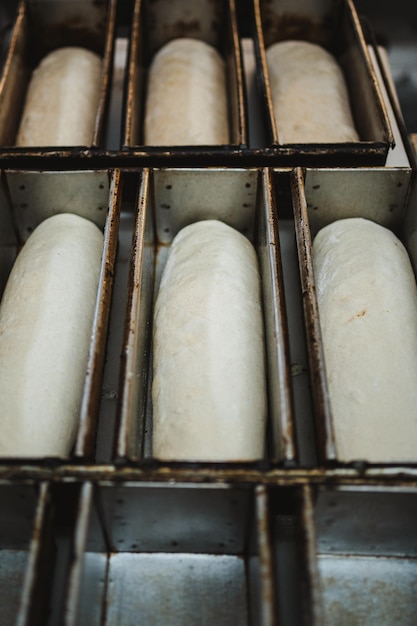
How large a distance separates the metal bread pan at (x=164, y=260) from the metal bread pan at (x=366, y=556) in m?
0.20

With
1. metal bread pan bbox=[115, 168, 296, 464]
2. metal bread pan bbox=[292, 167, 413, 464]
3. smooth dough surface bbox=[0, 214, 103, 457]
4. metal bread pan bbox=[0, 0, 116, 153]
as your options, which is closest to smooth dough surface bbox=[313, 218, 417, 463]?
metal bread pan bbox=[292, 167, 413, 464]

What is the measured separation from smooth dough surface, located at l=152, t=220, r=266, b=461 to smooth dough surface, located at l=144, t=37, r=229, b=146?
504mm

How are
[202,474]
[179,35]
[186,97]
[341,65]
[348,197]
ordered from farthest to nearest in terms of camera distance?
[179,35], [341,65], [186,97], [348,197], [202,474]

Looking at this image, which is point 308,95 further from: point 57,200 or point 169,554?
point 169,554

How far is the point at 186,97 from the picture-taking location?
94.3 inches

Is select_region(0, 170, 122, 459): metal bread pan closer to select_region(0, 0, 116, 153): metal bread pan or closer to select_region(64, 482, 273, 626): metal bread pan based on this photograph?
select_region(0, 0, 116, 153): metal bread pan

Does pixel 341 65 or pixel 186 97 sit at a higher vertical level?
pixel 341 65

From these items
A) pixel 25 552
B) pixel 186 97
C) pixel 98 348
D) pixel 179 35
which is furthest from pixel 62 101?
pixel 25 552

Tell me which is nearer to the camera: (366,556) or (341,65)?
(366,556)

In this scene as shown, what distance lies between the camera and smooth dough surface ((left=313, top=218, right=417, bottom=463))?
60.6 inches

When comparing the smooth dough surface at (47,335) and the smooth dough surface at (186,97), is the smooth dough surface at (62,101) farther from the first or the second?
the smooth dough surface at (47,335)

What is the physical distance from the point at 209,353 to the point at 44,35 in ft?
6.17

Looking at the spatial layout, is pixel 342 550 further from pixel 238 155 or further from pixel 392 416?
pixel 238 155

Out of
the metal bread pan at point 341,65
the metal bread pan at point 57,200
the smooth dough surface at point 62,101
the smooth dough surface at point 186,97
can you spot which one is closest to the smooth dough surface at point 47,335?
the metal bread pan at point 57,200
